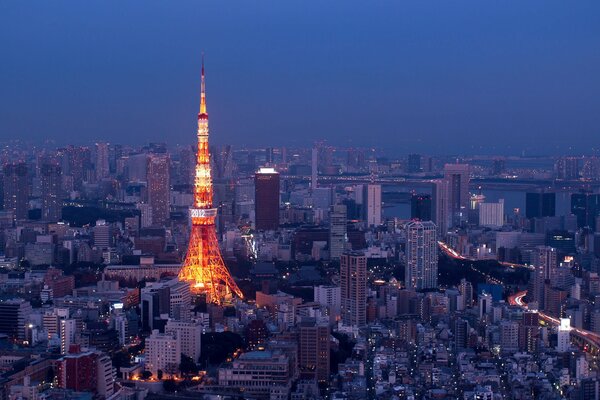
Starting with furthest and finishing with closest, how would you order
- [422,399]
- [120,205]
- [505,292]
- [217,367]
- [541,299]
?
[120,205], [505,292], [541,299], [217,367], [422,399]

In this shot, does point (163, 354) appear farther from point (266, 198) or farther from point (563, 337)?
point (266, 198)

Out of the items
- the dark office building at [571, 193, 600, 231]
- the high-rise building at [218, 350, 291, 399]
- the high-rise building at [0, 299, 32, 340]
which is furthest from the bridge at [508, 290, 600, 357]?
the dark office building at [571, 193, 600, 231]

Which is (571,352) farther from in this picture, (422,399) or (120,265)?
(120,265)

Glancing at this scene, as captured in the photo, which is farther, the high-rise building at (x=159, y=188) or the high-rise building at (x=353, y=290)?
the high-rise building at (x=159, y=188)

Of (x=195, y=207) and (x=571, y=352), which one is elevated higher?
(x=195, y=207)

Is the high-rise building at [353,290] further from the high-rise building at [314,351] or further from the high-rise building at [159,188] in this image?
the high-rise building at [159,188]

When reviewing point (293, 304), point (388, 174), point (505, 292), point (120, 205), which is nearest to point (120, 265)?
point (293, 304)

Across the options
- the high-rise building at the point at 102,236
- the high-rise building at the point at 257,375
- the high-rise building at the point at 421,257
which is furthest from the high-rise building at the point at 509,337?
the high-rise building at the point at 102,236
